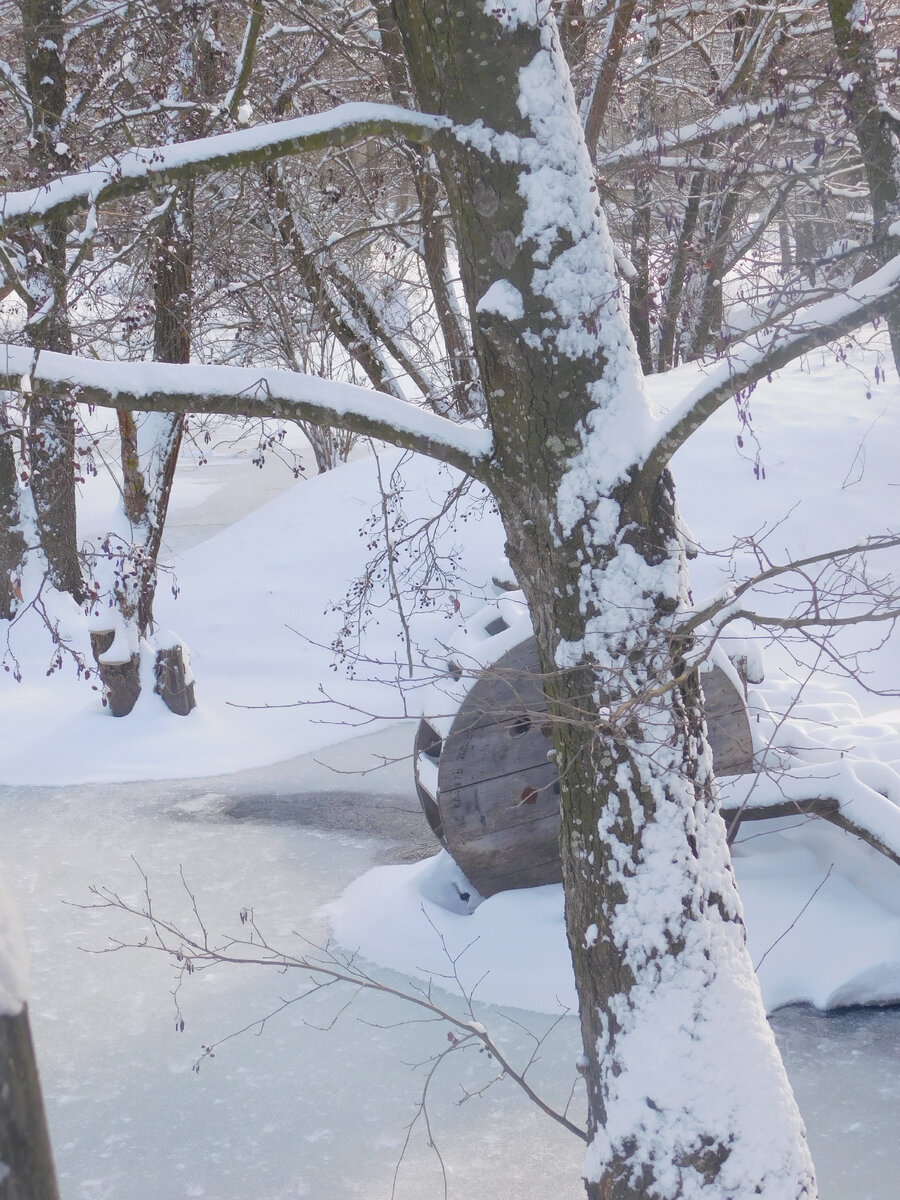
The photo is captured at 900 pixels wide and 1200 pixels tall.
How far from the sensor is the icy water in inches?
151

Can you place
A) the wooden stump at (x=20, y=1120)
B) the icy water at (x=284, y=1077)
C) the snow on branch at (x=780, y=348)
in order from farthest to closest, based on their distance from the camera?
1. the icy water at (x=284, y=1077)
2. the snow on branch at (x=780, y=348)
3. the wooden stump at (x=20, y=1120)

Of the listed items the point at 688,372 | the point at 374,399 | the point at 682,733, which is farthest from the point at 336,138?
the point at 688,372

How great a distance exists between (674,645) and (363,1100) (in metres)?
2.35

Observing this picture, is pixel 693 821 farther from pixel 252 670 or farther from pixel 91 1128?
pixel 252 670

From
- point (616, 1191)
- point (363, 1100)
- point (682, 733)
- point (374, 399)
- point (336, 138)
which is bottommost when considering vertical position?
point (363, 1100)

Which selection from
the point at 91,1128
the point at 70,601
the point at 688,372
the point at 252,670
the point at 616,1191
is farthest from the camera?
the point at 688,372

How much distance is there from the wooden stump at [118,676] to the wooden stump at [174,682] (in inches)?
6.6

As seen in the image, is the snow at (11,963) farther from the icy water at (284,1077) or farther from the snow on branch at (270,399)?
the icy water at (284,1077)

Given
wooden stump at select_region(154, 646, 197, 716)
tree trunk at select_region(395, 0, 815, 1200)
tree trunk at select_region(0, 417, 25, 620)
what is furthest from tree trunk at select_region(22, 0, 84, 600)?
tree trunk at select_region(395, 0, 815, 1200)

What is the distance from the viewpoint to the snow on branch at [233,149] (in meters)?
3.07

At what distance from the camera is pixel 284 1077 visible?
445 centimetres

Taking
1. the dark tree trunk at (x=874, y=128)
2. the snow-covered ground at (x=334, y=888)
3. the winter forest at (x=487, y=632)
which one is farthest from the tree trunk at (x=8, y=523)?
the dark tree trunk at (x=874, y=128)

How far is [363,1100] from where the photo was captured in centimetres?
429

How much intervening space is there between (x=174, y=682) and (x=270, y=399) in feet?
19.4
